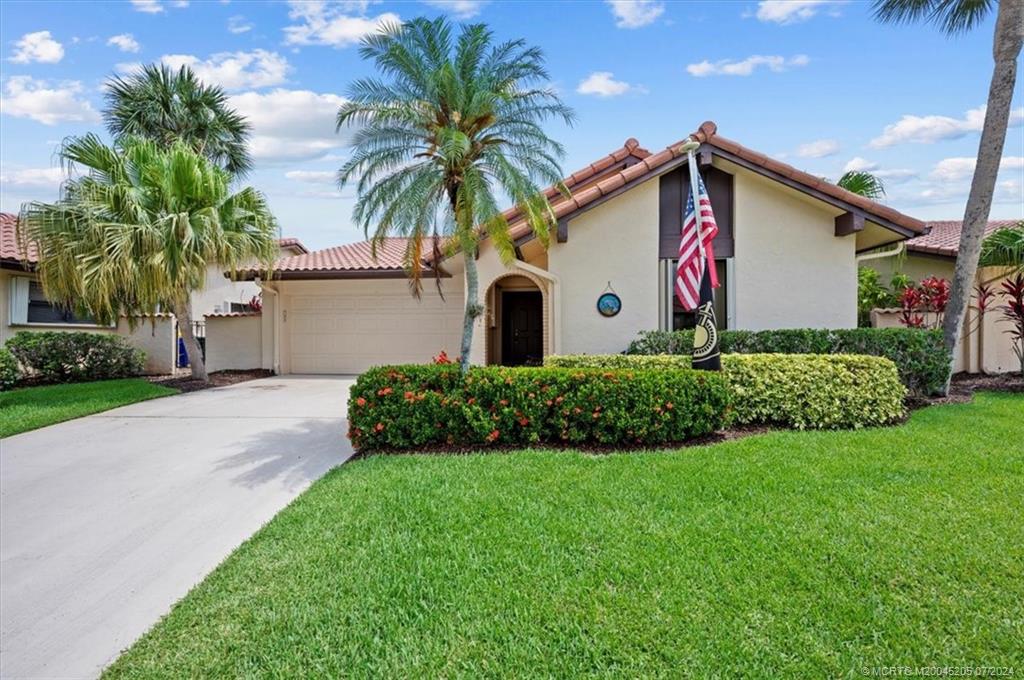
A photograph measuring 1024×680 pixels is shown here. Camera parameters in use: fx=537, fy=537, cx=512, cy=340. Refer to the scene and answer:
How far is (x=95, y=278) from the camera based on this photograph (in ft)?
36.0

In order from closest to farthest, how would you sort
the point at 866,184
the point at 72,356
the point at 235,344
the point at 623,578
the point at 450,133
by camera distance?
the point at 623,578
the point at 450,133
the point at 72,356
the point at 866,184
the point at 235,344

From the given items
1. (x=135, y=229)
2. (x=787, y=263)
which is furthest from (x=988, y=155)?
(x=135, y=229)

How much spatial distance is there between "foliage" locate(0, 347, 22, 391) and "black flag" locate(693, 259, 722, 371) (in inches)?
598

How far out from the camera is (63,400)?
1104 centimetres

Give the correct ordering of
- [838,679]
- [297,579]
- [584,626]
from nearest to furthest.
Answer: [838,679] < [584,626] < [297,579]

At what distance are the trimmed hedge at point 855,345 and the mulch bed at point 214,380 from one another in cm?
1081

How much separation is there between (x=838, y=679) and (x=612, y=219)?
961 cm

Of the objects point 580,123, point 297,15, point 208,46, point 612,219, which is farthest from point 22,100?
point 612,219

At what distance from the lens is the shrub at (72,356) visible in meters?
13.2

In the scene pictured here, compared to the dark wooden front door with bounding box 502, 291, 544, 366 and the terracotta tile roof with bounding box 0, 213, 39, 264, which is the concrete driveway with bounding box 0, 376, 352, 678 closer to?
the terracotta tile roof with bounding box 0, 213, 39, 264

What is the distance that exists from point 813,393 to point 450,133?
6.22 metres

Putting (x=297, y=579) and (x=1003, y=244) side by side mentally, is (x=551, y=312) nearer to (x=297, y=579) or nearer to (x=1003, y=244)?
(x=297, y=579)

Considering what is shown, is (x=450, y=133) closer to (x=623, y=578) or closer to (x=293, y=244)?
(x=623, y=578)

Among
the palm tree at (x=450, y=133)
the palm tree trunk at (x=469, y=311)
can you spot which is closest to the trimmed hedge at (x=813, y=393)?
the palm tree trunk at (x=469, y=311)
